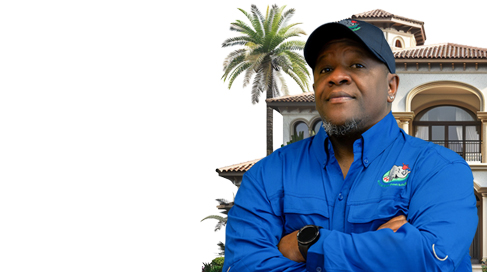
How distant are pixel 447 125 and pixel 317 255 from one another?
27.5 m

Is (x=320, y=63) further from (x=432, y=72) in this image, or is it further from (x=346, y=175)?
(x=432, y=72)

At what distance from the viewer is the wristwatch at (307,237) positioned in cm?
261

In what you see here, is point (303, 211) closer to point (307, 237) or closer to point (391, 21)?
point (307, 237)

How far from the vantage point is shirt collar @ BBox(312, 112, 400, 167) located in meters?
2.89

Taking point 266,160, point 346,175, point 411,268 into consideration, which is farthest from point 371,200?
point 266,160

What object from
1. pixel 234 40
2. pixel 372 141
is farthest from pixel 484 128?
pixel 372 141

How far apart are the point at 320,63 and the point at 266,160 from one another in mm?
584

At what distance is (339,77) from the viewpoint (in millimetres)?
2799

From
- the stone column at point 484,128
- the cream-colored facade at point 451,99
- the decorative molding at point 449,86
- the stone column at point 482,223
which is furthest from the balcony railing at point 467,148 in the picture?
the decorative molding at point 449,86

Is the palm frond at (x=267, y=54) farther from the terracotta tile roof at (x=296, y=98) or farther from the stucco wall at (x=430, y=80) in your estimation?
the stucco wall at (x=430, y=80)

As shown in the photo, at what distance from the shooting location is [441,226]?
2602mm

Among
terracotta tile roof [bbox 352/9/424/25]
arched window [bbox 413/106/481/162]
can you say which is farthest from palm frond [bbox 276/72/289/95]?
arched window [bbox 413/106/481/162]

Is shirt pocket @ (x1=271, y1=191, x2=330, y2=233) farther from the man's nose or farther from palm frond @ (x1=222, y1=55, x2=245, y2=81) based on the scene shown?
palm frond @ (x1=222, y1=55, x2=245, y2=81)

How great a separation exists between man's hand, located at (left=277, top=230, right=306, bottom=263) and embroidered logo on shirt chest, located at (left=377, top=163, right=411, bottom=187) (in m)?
0.49
